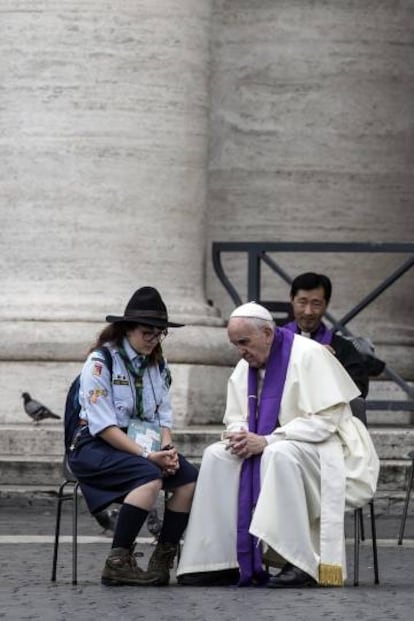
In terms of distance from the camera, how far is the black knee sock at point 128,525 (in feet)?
33.3

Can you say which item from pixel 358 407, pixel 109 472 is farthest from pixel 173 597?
pixel 358 407

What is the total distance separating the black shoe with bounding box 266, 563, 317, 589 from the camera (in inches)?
394

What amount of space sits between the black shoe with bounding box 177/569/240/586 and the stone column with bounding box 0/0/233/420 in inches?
199

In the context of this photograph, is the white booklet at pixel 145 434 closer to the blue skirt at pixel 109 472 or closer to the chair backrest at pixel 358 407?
the blue skirt at pixel 109 472

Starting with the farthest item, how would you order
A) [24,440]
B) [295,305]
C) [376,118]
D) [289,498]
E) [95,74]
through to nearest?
[376,118], [95,74], [24,440], [295,305], [289,498]

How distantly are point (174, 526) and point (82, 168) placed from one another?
555 centimetres

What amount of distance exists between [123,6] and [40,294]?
1.92 metres

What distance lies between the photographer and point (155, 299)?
1052 cm

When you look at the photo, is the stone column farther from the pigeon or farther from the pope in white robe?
the pope in white robe

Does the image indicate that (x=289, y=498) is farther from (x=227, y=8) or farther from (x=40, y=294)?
(x=227, y=8)

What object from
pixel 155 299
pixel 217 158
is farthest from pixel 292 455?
pixel 217 158

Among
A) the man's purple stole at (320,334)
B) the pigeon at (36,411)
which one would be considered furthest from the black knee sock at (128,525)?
the pigeon at (36,411)

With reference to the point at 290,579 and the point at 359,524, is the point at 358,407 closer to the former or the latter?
the point at 359,524

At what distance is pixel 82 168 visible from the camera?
15.5m
